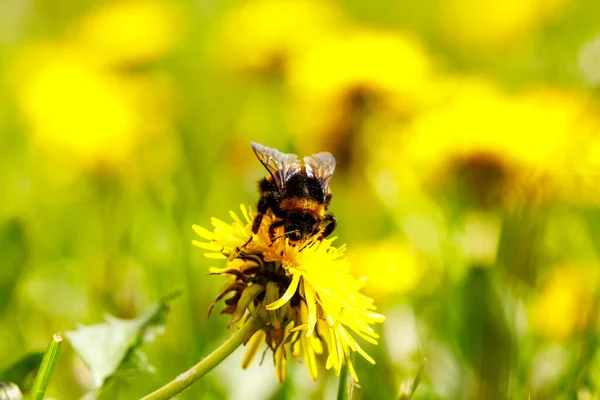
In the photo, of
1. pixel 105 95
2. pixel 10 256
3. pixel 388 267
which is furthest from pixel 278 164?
pixel 105 95

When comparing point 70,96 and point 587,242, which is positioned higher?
point 70,96

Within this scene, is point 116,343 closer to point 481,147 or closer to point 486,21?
point 481,147

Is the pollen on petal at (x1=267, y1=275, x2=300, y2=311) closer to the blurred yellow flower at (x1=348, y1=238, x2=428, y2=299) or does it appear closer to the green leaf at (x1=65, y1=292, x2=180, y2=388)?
the green leaf at (x1=65, y1=292, x2=180, y2=388)

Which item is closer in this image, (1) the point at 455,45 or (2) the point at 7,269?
(2) the point at 7,269

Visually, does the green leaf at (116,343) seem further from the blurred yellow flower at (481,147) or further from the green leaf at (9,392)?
the blurred yellow flower at (481,147)

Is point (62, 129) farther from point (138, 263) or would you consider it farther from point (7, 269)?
point (7, 269)

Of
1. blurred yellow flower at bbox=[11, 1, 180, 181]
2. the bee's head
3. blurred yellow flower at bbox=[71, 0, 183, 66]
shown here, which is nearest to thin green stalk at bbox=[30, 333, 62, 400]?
the bee's head

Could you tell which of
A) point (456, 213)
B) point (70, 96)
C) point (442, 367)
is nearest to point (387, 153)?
point (456, 213)
